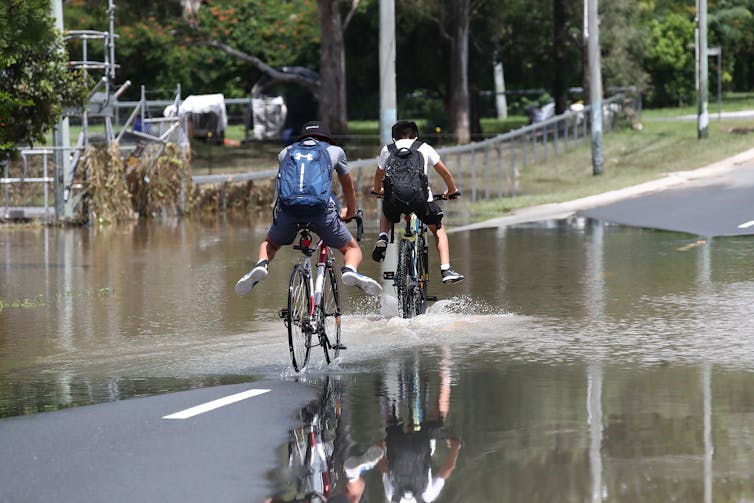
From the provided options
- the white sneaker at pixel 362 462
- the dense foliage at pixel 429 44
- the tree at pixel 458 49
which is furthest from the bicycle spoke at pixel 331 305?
the tree at pixel 458 49

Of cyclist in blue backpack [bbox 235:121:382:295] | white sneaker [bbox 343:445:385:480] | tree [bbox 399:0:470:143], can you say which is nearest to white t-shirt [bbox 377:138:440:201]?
cyclist in blue backpack [bbox 235:121:382:295]

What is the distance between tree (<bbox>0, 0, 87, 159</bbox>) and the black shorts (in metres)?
5.21

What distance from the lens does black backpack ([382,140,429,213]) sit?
42.0ft

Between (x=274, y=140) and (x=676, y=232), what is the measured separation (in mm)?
31921

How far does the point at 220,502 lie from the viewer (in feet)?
22.9

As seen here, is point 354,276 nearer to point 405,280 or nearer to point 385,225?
point 405,280

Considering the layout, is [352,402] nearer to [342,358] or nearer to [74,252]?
[342,358]

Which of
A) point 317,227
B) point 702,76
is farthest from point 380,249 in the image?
point 702,76

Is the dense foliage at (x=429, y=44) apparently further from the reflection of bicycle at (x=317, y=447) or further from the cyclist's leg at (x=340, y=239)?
the reflection of bicycle at (x=317, y=447)

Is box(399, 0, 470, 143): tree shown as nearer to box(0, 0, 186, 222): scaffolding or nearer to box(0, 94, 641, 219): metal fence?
box(0, 94, 641, 219): metal fence

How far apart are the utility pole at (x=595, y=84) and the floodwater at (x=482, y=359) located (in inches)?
422

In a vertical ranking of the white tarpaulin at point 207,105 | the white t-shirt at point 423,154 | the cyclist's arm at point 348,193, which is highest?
the white tarpaulin at point 207,105

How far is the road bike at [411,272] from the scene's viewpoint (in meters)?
13.2

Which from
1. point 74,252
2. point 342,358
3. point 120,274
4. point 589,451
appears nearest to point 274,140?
point 74,252
